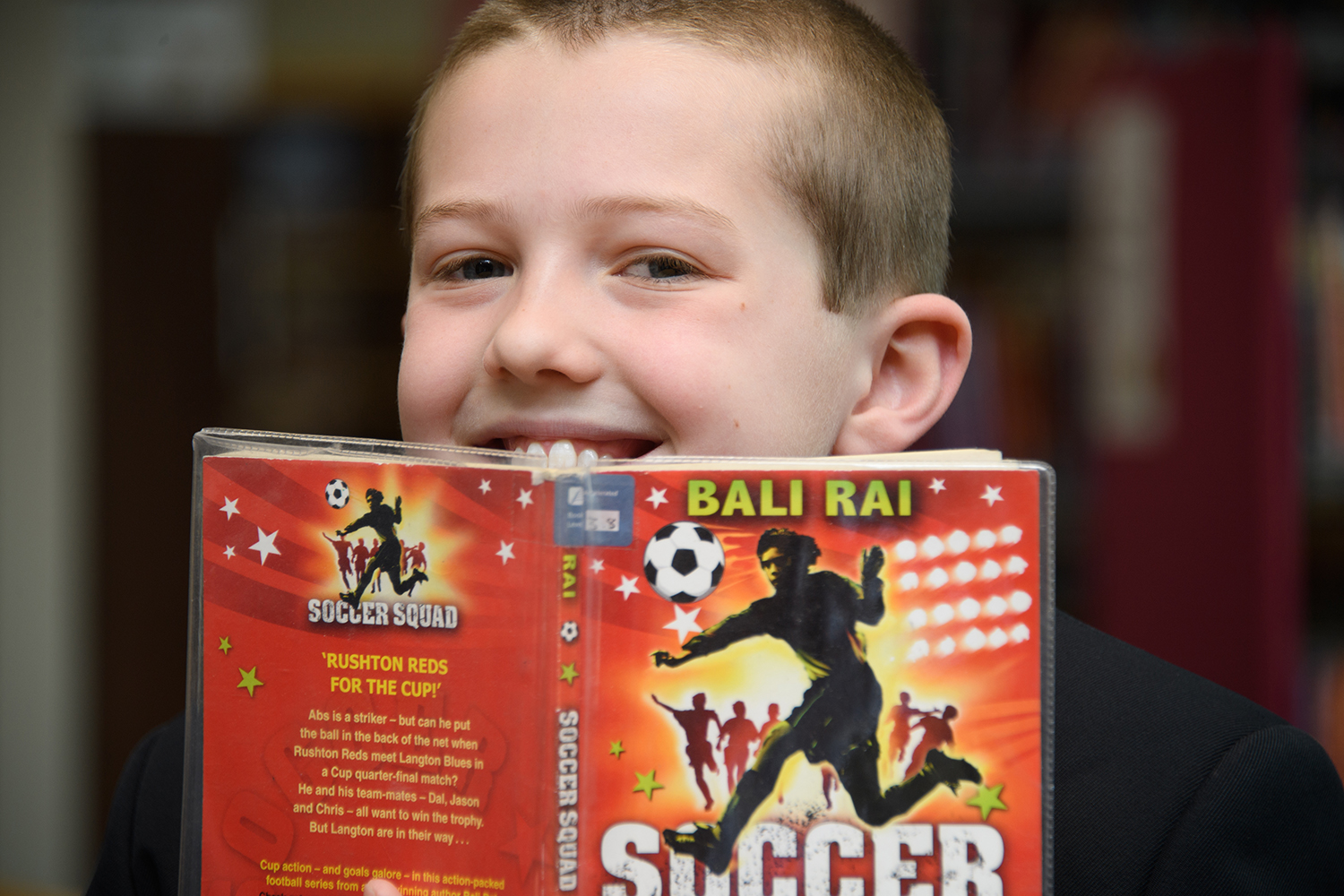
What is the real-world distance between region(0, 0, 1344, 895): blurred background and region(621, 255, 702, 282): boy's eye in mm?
1306

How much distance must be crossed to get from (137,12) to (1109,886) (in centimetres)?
316

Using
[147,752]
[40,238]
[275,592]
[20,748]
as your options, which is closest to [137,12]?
[40,238]

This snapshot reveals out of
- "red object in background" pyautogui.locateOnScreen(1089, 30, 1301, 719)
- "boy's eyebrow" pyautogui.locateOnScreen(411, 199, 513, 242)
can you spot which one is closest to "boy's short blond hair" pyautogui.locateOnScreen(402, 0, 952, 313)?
"boy's eyebrow" pyautogui.locateOnScreen(411, 199, 513, 242)

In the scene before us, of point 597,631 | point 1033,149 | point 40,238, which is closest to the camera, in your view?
point 597,631

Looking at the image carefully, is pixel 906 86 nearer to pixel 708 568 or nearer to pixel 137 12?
pixel 708 568

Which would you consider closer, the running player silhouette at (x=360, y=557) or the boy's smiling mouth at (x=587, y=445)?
the running player silhouette at (x=360, y=557)

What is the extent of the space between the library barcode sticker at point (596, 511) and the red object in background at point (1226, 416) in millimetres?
1497

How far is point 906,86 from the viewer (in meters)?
1.00

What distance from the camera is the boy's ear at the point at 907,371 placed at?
90 centimetres

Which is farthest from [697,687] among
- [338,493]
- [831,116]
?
[831,116]

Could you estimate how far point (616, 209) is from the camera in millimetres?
772

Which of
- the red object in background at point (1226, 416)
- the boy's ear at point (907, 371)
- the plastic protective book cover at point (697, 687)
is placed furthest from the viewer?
the red object in background at point (1226, 416)

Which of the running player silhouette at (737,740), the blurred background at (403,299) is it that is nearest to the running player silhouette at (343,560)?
the running player silhouette at (737,740)

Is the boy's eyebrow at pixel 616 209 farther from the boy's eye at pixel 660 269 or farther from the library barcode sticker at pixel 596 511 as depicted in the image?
the library barcode sticker at pixel 596 511
